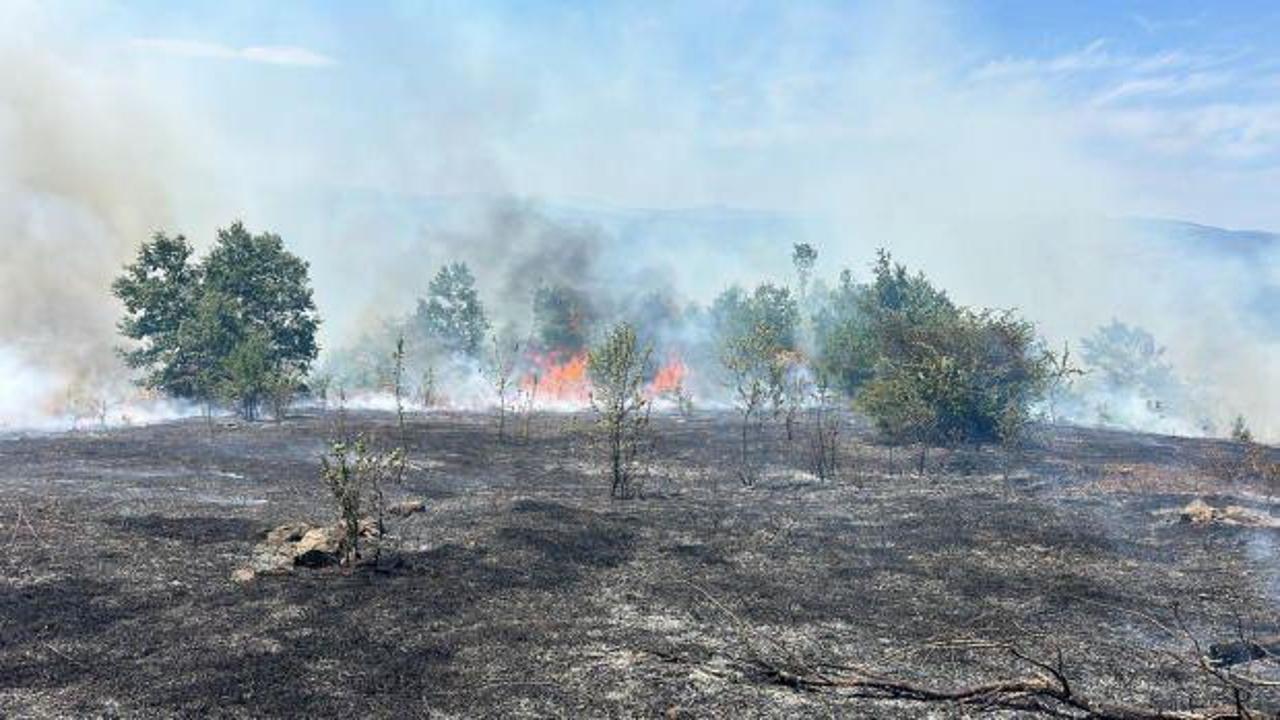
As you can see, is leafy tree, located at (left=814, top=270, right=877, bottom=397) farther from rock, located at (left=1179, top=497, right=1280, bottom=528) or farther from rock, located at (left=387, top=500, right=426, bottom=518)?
rock, located at (left=387, top=500, right=426, bottom=518)

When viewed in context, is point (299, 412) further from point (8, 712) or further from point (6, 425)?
point (8, 712)

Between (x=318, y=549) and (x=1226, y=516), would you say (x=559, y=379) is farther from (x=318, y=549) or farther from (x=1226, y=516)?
(x=1226, y=516)

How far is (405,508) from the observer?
28484mm

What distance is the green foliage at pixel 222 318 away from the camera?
2119 inches

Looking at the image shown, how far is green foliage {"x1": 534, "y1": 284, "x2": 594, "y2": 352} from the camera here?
84250mm

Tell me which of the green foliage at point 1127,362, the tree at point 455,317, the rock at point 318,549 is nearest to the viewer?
the rock at point 318,549

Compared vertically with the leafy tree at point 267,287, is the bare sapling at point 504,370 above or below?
below

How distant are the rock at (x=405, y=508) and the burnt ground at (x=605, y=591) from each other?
0.64m

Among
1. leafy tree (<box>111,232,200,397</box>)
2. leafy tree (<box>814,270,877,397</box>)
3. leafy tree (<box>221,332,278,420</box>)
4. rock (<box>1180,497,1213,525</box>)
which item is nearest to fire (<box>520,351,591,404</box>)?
leafy tree (<box>814,270,877,397</box>)

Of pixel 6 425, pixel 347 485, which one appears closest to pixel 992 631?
pixel 347 485

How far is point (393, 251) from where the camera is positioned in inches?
6152

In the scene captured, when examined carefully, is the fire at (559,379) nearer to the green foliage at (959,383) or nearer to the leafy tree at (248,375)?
the leafy tree at (248,375)

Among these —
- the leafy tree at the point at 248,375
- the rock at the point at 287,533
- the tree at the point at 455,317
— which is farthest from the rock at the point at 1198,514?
the tree at the point at 455,317

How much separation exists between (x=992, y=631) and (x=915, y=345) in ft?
98.2
